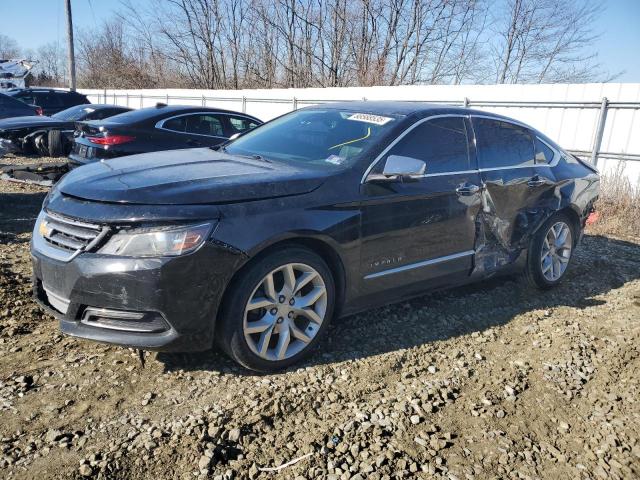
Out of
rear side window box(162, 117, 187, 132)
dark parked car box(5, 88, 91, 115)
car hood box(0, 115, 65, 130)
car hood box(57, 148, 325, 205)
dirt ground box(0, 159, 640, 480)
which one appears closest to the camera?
dirt ground box(0, 159, 640, 480)

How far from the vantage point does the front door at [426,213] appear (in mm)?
3451

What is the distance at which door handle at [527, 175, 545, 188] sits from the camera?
4.58m

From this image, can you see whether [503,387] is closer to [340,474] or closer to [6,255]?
[340,474]

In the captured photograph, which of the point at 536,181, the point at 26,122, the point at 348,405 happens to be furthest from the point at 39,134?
the point at 348,405

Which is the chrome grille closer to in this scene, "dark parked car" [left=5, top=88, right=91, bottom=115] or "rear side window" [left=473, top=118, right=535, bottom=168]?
"rear side window" [left=473, top=118, right=535, bottom=168]

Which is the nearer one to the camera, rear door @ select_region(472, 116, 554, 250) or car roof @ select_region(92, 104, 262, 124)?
rear door @ select_region(472, 116, 554, 250)

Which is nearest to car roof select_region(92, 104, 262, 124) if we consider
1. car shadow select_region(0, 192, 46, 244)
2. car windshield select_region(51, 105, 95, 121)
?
car shadow select_region(0, 192, 46, 244)

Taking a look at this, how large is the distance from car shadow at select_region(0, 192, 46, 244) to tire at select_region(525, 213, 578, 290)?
17.2 ft

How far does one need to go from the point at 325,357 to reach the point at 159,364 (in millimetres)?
1065

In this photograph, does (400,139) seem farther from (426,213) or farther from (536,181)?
(536,181)

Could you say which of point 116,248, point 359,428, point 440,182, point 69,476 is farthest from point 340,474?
point 440,182

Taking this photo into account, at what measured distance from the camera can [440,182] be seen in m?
3.82

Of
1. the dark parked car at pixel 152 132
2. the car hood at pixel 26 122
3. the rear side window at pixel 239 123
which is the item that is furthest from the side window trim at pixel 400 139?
the car hood at pixel 26 122

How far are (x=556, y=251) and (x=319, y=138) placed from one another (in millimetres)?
2796
